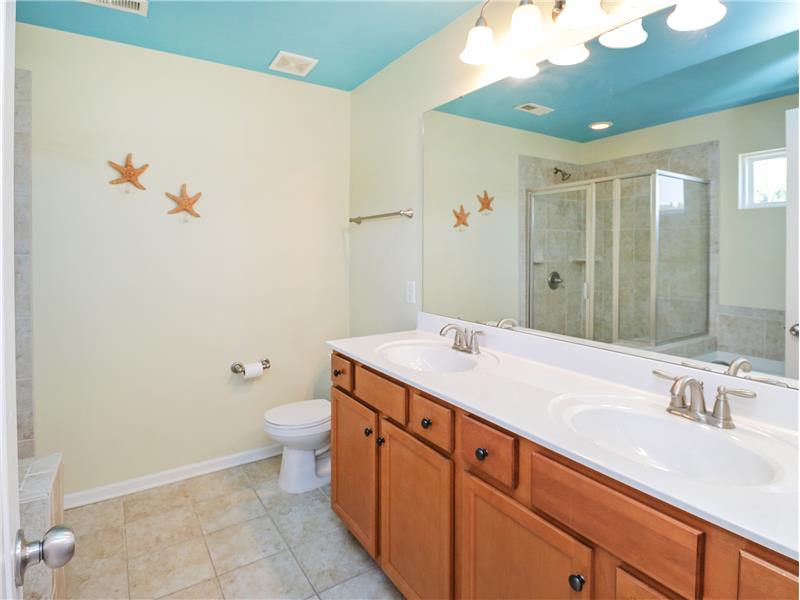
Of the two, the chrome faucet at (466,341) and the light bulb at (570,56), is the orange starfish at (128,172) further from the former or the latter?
the light bulb at (570,56)

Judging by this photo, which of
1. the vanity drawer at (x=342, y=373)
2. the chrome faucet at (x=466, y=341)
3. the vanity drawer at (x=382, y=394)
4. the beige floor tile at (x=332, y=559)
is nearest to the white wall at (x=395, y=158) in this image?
the chrome faucet at (x=466, y=341)

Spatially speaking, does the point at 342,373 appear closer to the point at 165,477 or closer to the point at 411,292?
the point at 411,292

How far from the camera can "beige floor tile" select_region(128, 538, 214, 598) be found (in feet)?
5.65

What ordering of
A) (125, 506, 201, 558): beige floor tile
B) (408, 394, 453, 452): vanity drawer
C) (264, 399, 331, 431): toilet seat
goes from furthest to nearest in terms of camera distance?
(264, 399, 331, 431): toilet seat < (125, 506, 201, 558): beige floor tile < (408, 394, 453, 452): vanity drawer

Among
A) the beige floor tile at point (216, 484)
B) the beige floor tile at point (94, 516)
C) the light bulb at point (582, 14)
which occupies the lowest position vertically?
the beige floor tile at point (94, 516)

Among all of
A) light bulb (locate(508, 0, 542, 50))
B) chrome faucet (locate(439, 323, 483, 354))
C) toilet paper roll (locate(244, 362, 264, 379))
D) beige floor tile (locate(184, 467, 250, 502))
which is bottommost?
beige floor tile (locate(184, 467, 250, 502))

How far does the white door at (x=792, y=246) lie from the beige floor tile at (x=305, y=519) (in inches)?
73.6

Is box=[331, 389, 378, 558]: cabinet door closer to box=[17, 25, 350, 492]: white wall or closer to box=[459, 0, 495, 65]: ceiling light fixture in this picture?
box=[17, 25, 350, 492]: white wall

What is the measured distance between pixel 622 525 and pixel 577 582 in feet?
0.63

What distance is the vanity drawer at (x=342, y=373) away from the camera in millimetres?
1870

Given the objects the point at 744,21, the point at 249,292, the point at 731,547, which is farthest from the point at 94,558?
the point at 744,21

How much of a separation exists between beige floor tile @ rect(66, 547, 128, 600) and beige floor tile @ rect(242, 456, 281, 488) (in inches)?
28.8

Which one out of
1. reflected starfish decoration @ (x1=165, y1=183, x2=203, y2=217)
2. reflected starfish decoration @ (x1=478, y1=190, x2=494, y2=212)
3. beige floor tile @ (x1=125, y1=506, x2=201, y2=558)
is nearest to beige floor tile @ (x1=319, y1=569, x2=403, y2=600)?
beige floor tile @ (x1=125, y1=506, x2=201, y2=558)

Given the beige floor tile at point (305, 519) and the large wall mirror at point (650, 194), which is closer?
the large wall mirror at point (650, 194)
